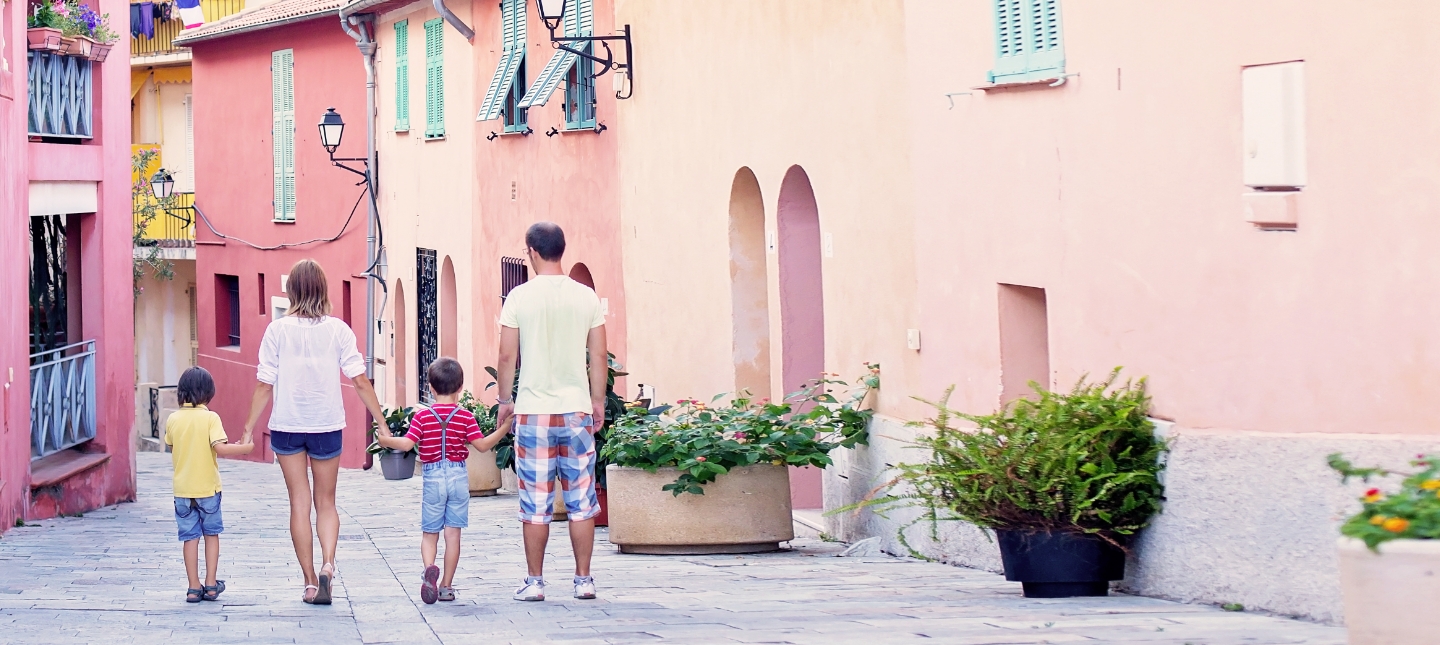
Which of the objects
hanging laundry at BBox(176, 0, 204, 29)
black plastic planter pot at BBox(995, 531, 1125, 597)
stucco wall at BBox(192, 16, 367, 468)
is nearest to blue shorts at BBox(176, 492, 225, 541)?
black plastic planter pot at BBox(995, 531, 1125, 597)

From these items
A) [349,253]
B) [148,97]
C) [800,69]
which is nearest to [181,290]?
[148,97]

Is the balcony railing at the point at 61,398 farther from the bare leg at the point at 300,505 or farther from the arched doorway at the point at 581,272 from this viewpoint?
the bare leg at the point at 300,505

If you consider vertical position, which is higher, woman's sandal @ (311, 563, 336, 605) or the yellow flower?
the yellow flower

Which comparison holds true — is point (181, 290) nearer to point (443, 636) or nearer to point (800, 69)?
point (800, 69)

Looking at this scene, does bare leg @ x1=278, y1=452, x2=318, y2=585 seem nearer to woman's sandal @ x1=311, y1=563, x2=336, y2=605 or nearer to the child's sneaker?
woman's sandal @ x1=311, y1=563, x2=336, y2=605

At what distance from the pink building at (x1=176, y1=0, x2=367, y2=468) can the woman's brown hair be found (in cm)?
1849

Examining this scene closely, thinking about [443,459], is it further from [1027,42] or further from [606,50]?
[606,50]

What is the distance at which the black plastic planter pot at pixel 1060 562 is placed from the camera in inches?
284

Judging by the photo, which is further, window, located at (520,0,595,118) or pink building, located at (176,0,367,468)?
pink building, located at (176,0,367,468)

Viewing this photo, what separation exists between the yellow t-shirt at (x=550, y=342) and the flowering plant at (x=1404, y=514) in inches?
129

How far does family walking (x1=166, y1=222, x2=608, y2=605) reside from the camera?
282 inches

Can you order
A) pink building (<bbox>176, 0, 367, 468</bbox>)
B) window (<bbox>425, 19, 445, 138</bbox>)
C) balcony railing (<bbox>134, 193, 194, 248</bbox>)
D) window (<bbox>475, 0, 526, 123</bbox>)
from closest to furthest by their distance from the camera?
window (<bbox>475, 0, 526, 123</bbox>) → window (<bbox>425, 19, 445, 138</bbox>) → pink building (<bbox>176, 0, 367, 468</bbox>) → balcony railing (<bbox>134, 193, 194, 248</bbox>)

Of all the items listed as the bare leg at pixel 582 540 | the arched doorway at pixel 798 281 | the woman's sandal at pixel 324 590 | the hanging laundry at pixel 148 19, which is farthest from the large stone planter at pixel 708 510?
the hanging laundry at pixel 148 19

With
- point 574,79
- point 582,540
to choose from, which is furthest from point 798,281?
point 574,79
